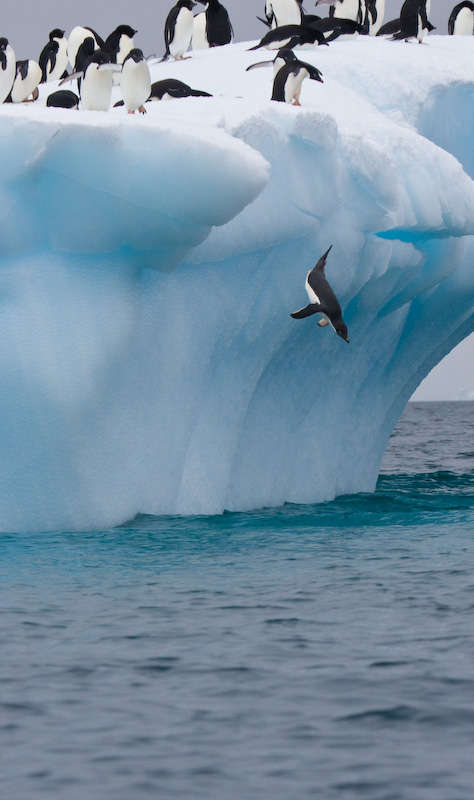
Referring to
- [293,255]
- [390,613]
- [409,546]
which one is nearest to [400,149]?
[293,255]

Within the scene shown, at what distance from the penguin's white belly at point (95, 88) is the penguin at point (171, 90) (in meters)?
0.70

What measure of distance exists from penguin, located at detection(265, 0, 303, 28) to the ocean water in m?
9.61

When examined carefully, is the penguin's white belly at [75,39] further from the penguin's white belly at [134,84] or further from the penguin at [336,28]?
the penguin's white belly at [134,84]

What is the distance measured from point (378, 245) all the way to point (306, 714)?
6238mm

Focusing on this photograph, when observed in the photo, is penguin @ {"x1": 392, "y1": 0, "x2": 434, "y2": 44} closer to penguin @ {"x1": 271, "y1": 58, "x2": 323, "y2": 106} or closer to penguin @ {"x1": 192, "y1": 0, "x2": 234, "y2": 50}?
penguin @ {"x1": 192, "y1": 0, "x2": 234, "y2": 50}

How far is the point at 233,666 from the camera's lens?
5.53 metres

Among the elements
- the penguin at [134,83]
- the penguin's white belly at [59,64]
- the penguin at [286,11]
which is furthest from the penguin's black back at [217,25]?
the penguin at [134,83]

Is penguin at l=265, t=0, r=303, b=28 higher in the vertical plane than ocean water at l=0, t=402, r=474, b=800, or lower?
higher

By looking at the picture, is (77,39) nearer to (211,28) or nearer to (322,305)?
(211,28)

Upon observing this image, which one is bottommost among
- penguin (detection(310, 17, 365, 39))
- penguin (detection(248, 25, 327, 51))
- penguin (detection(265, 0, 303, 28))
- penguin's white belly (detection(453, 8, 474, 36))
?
penguin (detection(248, 25, 327, 51))

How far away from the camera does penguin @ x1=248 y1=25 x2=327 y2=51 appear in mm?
13688

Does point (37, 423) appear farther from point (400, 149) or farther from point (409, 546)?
point (400, 149)

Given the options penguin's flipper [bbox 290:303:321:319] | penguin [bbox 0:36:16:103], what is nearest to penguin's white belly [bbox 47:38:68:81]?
penguin [bbox 0:36:16:103]

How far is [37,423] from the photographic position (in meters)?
8.57
